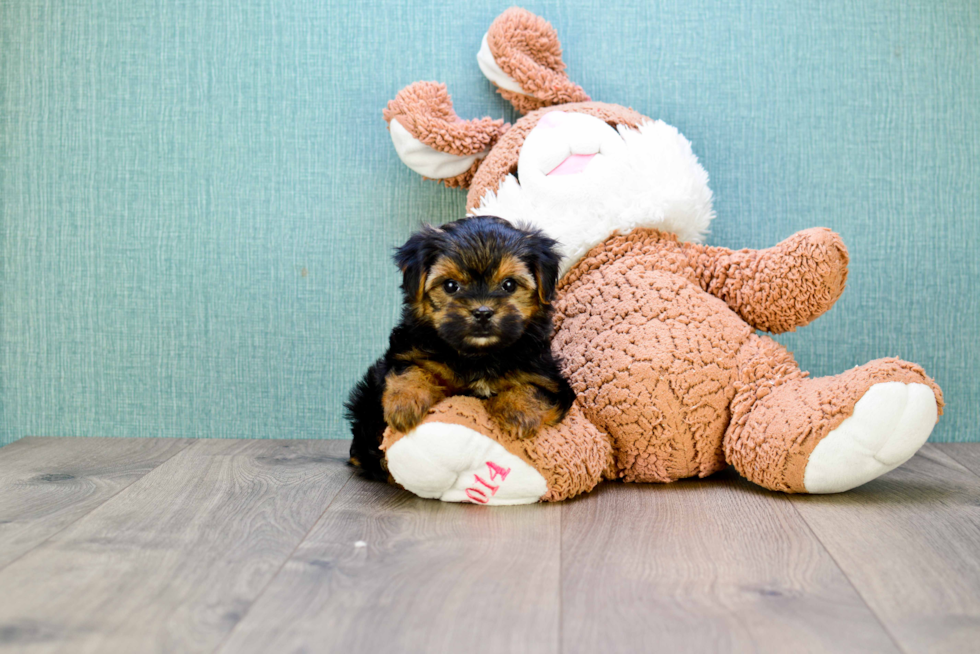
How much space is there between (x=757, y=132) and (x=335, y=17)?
1471 millimetres

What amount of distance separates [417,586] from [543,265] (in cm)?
80

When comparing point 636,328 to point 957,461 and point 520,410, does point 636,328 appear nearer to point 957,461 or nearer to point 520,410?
point 520,410

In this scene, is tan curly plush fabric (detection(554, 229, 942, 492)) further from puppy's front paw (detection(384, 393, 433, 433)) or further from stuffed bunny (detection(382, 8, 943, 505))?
puppy's front paw (detection(384, 393, 433, 433))

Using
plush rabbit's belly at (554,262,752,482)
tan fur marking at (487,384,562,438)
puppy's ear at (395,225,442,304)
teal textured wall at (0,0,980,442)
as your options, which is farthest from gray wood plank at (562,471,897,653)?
teal textured wall at (0,0,980,442)

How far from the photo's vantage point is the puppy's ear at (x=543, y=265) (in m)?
1.83

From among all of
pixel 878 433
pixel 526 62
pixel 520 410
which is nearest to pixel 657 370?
pixel 520 410

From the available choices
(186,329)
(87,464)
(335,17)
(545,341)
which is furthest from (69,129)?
(545,341)

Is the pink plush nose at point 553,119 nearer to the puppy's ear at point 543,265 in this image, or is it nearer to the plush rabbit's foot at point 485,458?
the puppy's ear at point 543,265

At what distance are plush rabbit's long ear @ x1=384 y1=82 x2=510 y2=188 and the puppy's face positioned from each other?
1.92 ft

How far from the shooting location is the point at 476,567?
150 cm

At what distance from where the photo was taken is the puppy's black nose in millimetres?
1689

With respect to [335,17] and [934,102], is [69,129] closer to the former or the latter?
[335,17]

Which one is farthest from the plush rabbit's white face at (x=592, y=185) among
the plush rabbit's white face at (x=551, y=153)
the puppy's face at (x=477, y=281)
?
the puppy's face at (x=477, y=281)

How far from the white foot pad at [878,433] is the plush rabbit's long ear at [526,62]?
128 cm
